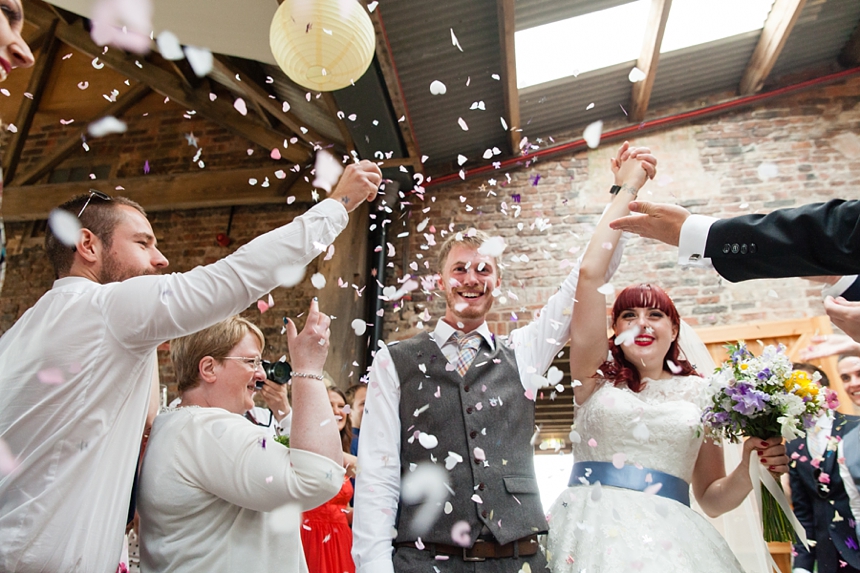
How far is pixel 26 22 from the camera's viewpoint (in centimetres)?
632

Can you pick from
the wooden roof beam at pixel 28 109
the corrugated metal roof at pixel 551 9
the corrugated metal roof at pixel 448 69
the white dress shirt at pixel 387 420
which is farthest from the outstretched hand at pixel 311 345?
the wooden roof beam at pixel 28 109

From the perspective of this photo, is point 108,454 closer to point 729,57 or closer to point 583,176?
point 583,176

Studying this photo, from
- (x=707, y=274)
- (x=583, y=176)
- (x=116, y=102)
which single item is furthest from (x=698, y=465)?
(x=116, y=102)

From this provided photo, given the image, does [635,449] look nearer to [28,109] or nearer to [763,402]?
[763,402]

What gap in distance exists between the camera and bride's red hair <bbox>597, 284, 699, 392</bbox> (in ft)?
7.50

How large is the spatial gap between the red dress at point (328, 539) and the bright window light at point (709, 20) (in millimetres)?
4150

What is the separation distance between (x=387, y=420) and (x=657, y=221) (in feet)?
3.08

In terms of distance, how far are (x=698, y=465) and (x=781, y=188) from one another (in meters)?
3.90

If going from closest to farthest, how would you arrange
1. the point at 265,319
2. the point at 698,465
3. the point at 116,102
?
the point at 698,465
the point at 265,319
the point at 116,102

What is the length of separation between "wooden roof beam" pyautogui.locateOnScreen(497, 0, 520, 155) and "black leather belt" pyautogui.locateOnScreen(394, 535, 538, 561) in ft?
10.9

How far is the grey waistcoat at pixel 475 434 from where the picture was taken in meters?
1.81

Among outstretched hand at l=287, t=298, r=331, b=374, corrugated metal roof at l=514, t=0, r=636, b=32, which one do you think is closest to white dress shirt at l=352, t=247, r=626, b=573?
outstretched hand at l=287, t=298, r=331, b=374

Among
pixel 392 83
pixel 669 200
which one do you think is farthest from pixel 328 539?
pixel 669 200

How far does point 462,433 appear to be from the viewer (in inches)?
76.6
